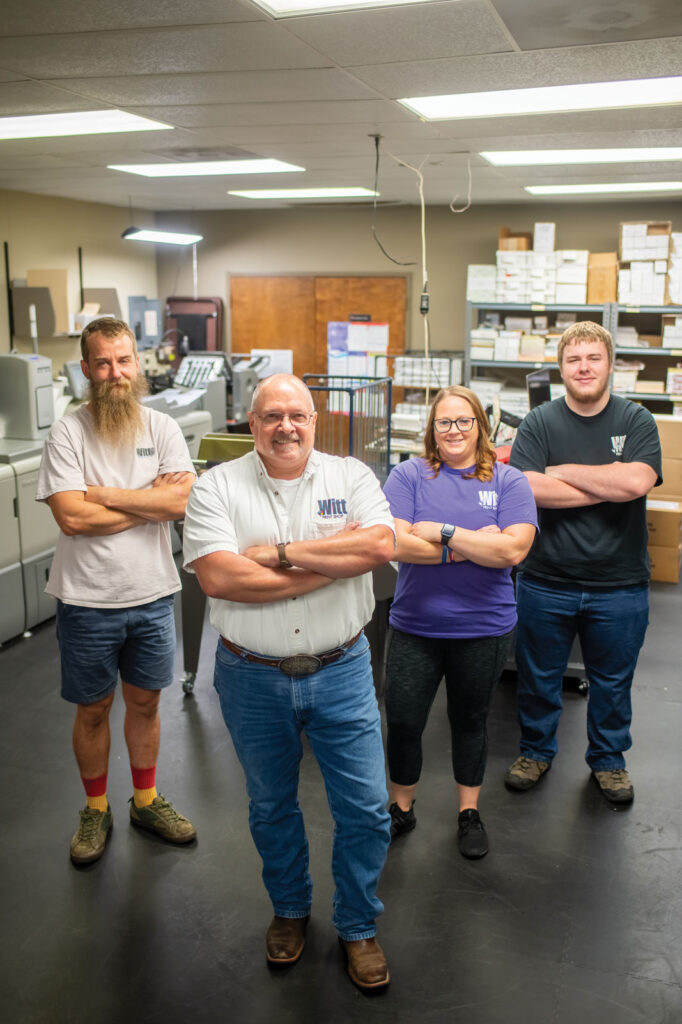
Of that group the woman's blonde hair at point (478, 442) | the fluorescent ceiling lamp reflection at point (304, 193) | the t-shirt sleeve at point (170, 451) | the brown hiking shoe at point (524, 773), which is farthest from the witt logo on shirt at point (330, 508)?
the fluorescent ceiling lamp reflection at point (304, 193)

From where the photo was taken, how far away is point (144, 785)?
2.90 m

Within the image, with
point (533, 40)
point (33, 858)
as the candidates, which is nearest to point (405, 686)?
point (33, 858)

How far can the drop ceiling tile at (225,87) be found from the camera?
3.10 metres

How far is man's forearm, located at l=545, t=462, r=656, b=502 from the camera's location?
286 cm

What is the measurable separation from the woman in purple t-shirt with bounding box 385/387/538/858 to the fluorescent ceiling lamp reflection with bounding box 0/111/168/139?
A: 2.38 metres

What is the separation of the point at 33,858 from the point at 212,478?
4.96ft

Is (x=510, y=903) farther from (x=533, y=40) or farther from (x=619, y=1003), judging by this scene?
(x=533, y=40)

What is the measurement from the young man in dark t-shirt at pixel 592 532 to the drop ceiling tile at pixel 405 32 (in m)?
0.98

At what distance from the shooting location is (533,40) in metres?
2.58

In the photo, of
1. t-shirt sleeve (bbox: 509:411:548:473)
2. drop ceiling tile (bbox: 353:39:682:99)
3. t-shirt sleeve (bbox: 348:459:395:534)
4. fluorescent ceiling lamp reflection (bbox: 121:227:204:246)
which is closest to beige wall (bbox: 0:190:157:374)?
fluorescent ceiling lamp reflection (bbox: 121:227:204:246)

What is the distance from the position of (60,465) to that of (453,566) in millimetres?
1209

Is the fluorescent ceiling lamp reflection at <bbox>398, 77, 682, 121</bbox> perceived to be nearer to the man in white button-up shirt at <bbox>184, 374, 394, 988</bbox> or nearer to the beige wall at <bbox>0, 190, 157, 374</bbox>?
the man in white button-up shirt at <bbox>184, 374, 394, 988</bbox>

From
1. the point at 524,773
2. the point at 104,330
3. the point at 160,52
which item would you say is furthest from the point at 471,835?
the point at 160,52

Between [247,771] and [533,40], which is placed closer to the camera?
[247,771]
